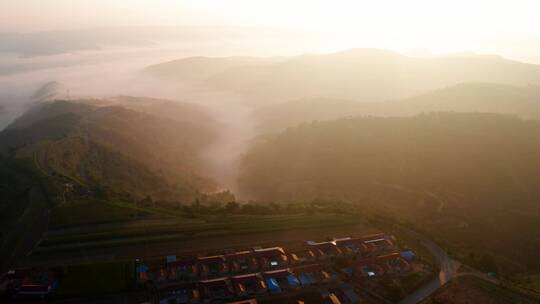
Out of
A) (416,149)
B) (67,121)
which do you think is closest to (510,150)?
(416,149)

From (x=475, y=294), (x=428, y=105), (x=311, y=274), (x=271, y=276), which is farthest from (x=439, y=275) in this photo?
(x=428, y=105)

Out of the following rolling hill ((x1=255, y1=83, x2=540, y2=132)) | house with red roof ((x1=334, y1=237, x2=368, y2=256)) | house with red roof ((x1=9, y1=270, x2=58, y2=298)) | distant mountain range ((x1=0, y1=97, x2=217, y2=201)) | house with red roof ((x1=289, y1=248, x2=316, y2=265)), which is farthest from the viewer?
rolling hill ((x1=255, y1=83, x2=540, y2=132))

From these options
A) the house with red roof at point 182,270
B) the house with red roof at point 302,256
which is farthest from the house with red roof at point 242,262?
the house with red roof at point 302,256

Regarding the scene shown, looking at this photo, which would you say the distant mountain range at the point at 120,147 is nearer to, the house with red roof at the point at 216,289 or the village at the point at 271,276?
the village at the point at 271,276

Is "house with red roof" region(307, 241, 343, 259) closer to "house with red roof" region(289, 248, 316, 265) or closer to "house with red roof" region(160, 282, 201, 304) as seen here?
"house with red roof" region(289, 248, 316, 265)

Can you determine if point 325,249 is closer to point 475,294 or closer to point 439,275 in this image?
point 439,275

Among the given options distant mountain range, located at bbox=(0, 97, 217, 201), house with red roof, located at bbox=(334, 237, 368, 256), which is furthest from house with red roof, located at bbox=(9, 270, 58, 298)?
house with red roof, located at bbox=(334, 237, 368, 256)
